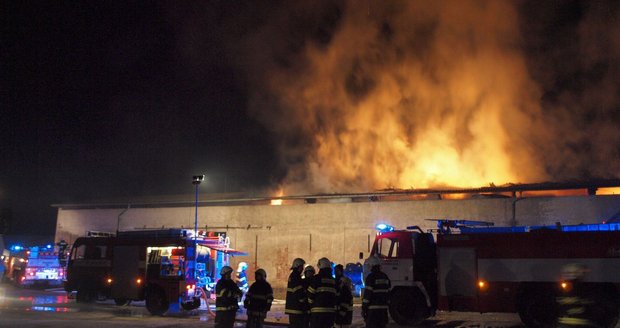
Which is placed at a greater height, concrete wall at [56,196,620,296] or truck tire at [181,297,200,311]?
concrete wall at [56,196,620,296]

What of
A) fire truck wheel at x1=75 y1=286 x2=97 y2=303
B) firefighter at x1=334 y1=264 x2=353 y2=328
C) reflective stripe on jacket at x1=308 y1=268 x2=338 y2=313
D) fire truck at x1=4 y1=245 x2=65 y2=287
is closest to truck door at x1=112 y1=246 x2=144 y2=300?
fire truck wheel at x1=75 y1=286 x2=97 y2=303

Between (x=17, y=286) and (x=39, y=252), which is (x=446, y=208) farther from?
(x=17, y=286)

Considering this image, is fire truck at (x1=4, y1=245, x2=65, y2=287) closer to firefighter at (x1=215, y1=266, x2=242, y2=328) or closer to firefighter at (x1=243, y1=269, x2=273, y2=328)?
firefighter at (x1=215, y1=266, x2=242, y2=328)

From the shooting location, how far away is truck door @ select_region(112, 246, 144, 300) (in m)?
17.2

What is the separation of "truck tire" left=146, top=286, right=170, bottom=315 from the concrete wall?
9.63 metres

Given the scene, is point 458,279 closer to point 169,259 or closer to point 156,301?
point 169,259

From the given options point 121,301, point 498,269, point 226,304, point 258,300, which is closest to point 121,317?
point 121,301

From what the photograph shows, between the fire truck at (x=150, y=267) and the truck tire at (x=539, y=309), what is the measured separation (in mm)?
9152

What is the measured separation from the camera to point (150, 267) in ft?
55.5

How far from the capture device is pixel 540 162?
25.2m

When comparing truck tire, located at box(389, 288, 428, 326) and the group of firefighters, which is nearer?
the group of firefighters

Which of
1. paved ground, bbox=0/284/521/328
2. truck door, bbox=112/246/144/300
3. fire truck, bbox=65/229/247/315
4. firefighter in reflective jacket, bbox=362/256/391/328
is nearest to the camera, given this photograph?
firefighter in reflective jacket, bbox=362/256/391/328

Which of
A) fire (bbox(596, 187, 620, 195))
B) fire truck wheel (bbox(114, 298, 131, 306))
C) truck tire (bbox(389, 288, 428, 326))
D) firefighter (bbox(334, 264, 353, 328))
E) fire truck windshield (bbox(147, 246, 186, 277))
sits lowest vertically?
fire truck wheel (bbox(114, 298, 131, 306))

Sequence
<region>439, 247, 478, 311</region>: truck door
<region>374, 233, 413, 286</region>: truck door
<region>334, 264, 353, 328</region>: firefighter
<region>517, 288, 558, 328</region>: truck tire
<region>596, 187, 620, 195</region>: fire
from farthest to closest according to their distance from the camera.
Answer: <region>596, 187, 620, 195</region>: fire → <region>374, 233, 413, 286</region>: truck door → <region>439, 247, 478, 311</region>: truck door → <region>517, 288, 558, 328</region>: truck tire → <region>334, 264, 353, 328</region>: firefighter
